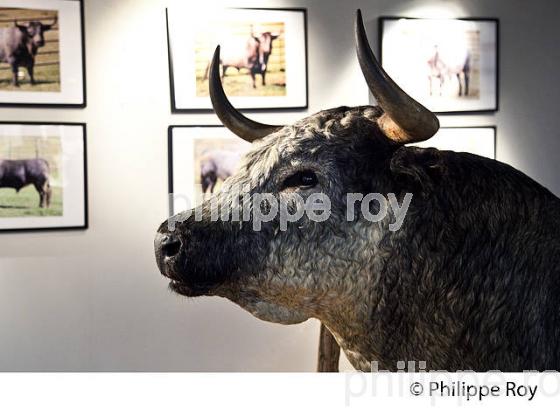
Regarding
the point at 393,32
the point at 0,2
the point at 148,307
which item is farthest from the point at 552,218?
the point at 0,2

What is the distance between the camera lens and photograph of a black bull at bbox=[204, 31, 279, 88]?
7.25 feet

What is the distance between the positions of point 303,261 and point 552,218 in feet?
1.17

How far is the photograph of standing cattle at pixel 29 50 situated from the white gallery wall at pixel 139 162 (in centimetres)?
9

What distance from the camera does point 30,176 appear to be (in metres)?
2.14

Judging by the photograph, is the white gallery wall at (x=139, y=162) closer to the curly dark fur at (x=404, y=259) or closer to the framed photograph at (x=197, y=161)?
the framed photograph at (x=197, y=161)

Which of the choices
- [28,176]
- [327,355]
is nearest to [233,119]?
[327,355]

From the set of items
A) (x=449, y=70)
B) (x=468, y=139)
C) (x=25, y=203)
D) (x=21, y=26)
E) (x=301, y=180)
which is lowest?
(x=25, y=203)

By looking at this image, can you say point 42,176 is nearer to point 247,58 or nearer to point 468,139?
point 247,58

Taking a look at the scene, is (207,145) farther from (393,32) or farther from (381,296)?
(381,296)

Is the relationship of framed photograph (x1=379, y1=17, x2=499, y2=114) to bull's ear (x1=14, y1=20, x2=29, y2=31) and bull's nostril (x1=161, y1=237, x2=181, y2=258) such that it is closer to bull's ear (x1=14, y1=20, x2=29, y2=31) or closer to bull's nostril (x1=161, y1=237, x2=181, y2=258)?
bull's ear (x1=14, y1=20, x2=29, y2=31)

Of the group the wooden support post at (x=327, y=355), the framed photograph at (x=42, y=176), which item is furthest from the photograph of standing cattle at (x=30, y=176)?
the wooden support post at (x=327, y=355)

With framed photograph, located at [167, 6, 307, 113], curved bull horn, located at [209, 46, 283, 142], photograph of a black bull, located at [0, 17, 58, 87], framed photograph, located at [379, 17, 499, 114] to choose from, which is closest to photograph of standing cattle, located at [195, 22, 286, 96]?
framed photograph, located at [167, 6, 307, 113]

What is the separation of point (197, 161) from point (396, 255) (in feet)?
4.51

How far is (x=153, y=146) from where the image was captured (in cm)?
219
